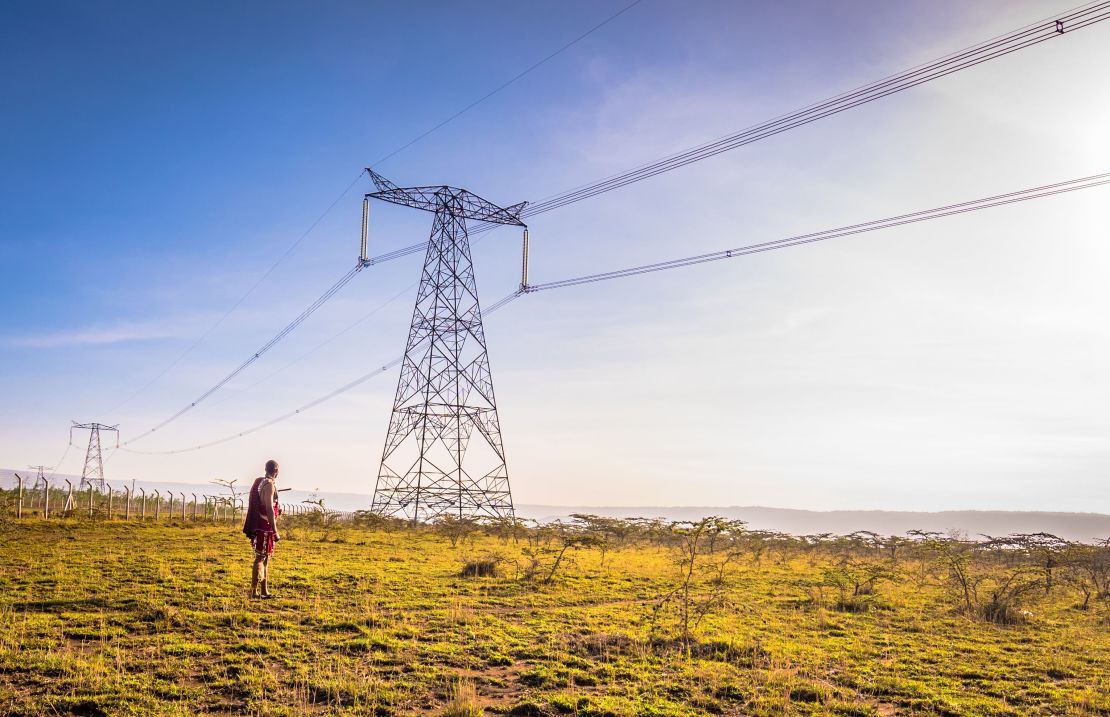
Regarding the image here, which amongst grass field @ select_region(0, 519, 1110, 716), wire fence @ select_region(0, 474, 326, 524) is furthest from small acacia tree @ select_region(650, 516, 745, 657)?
wire fence @ select_region(0, 474, 326, 524)

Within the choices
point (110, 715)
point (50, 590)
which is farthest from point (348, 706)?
point (50, 590)

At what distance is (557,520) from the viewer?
127 ft

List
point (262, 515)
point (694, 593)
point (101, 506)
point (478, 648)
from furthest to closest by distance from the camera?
point (101, 506) < point (694, 593) < point (262, 515) < point (478, 648)

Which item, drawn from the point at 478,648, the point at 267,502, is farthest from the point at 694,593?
the point at 267,502

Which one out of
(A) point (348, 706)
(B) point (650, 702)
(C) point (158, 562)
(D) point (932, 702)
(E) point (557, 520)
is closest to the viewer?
(A) point (348, 706)

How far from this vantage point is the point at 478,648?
11.2 metres

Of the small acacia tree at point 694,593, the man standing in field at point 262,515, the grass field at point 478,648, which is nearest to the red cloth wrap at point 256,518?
the man standing in field at point 262,515

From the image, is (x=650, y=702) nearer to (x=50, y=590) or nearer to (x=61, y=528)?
(x=50, y=590)

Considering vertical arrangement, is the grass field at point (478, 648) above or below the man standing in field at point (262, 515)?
below

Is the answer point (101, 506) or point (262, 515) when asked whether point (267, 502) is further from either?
point (101, 506)

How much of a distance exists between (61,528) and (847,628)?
31.2m

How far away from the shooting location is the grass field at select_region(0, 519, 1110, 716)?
332 inches

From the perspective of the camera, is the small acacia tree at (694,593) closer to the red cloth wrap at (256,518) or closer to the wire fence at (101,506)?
the red cloth wrap at (256,518)

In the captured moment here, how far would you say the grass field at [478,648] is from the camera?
844 centimetres
